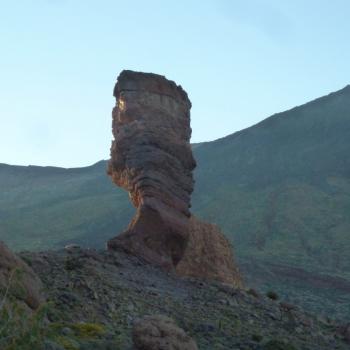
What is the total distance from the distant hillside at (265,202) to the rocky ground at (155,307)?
Answer: 63.1ft

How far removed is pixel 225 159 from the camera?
111688 mm

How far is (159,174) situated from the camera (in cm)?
2136

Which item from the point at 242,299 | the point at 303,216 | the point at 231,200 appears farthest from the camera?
the point at 231,200

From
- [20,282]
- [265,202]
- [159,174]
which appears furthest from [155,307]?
[265,202]

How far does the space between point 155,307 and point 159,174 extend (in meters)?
6.83

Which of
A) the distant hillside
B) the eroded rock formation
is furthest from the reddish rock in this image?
the distant hillside

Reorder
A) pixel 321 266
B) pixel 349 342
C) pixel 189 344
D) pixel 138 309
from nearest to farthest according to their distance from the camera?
pixel 189 344, pixel 138 309, pixel 349 342, pixel 321 266

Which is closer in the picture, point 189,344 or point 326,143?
point 189,344

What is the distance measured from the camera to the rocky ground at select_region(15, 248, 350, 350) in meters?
13.3

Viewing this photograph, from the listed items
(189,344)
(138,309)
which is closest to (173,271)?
(138,309)

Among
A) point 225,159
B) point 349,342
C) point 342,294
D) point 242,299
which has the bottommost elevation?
point 342,294

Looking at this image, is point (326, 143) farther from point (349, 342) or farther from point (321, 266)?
point (349, 342)

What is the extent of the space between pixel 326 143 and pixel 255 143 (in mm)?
13767

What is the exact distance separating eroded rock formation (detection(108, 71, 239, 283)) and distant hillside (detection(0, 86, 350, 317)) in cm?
1557
